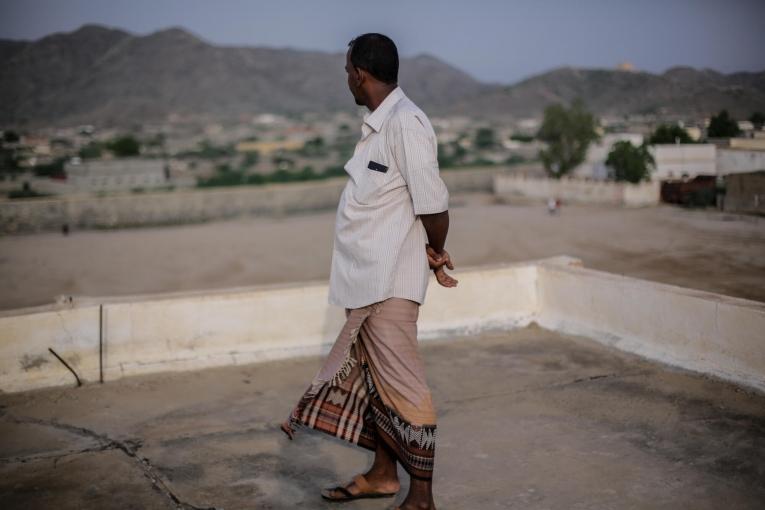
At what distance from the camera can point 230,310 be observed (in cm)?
573

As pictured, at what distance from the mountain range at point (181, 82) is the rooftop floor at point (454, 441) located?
283ft

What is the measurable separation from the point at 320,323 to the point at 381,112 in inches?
120

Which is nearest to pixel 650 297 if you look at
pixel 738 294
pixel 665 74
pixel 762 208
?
pixel 762 208

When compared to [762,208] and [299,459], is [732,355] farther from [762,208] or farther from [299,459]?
[762,208]

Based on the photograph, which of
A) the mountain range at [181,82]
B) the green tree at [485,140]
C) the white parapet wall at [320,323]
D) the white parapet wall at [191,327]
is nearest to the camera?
the white parapet wall at [320,323]

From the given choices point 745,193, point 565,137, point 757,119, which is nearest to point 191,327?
point 757,119

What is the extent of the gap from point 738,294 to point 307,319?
1219cm

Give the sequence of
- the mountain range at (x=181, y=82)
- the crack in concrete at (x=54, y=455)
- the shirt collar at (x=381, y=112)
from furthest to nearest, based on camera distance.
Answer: the mountain range at (x=181, y=82), the crack in concrete at (x=54, y=455), the shirt collar at (x=381, y=112)

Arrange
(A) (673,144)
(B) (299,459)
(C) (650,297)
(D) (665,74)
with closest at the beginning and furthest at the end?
(B) (299,459) < (C) (650,297) < (D) (665,74) < (A) (673,144)

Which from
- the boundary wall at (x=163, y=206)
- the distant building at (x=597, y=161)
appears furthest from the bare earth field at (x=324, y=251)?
the boundary wall at (x=163, y=206)

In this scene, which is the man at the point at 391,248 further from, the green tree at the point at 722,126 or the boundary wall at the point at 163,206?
the boundary wall at the point at 163,206

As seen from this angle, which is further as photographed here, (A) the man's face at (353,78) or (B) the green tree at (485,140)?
(B) the green tree at (485,140)

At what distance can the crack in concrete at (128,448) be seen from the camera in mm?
3521

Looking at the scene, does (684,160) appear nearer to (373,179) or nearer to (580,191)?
(373,179)
